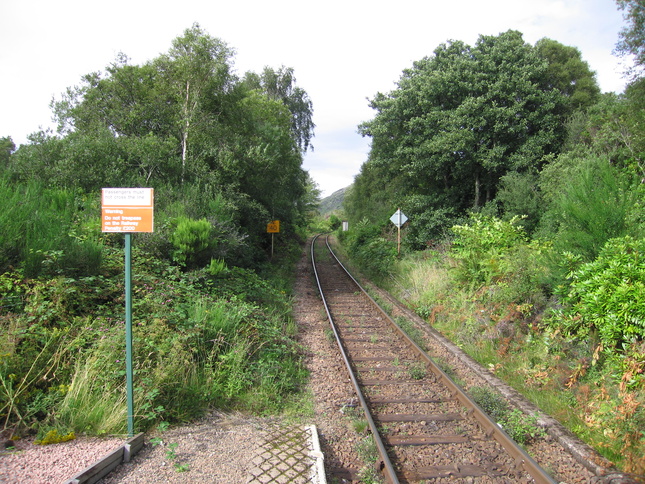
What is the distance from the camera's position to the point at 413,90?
1742 centimetres

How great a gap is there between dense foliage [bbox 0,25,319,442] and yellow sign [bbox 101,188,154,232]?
179cm

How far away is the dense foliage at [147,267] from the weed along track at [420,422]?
1311 millimetres

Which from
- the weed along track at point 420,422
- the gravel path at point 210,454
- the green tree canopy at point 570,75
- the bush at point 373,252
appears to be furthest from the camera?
the bush at point 373,252

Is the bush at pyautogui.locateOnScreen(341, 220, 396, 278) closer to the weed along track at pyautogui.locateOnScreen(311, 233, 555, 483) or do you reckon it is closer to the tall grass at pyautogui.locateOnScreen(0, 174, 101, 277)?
the weed along track at pyautogui.locateOnScreen(311, 233, 555, 483)

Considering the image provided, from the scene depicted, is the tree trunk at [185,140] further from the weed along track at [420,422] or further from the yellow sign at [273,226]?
the weed along track at [420,422]

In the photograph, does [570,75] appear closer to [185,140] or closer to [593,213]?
[593,213]

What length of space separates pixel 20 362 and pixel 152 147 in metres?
8.75

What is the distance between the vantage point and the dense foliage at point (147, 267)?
4.58 metres

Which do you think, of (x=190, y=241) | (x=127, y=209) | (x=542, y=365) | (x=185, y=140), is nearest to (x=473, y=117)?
(x=185, y=140)

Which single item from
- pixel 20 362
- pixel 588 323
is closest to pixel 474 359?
pixel 588 323

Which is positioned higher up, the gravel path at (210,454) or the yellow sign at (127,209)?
the yellow sign at (127,209)

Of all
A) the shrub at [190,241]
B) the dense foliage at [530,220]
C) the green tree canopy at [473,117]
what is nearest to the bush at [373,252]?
the dense foliage at [530,220]

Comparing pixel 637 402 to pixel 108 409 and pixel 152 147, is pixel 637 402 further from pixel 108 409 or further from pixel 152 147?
pixel 152 147

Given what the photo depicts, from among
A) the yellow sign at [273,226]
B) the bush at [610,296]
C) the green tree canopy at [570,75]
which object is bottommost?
the bush at [610,296]
